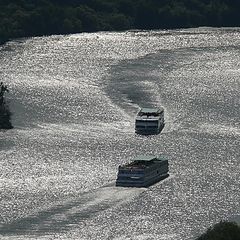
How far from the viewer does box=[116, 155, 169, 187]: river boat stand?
15450 centimetres

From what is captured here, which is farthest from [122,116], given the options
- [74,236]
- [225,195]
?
[74,236]

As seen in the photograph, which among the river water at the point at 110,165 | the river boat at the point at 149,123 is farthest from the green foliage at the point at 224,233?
the river boat at the point at 149,123

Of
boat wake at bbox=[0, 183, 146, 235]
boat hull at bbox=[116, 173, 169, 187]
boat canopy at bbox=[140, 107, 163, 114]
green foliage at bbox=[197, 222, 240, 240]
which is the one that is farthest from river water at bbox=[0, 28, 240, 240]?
green foliage at bbox=[197, 222, 240, 240]

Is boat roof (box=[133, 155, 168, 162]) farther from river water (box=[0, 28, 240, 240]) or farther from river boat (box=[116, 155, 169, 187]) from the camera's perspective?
river water (box=[0, 28, 240, 240])

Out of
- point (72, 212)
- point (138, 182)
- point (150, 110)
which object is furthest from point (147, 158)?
point (150, 110)

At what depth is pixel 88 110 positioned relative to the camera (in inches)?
7426

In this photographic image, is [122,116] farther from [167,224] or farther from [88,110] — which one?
[167,224]

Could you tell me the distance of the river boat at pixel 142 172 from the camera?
15450cm

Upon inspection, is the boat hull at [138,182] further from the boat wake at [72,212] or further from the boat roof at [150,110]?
the boat roof at [150,110]

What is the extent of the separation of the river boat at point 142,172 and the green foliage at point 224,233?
1094 inches

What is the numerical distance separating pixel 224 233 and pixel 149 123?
5273 cm

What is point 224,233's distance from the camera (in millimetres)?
125438

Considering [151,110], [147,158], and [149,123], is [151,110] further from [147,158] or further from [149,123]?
[147,158]

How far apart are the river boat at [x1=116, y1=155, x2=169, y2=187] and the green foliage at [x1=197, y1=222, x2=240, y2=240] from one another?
1094 inches
